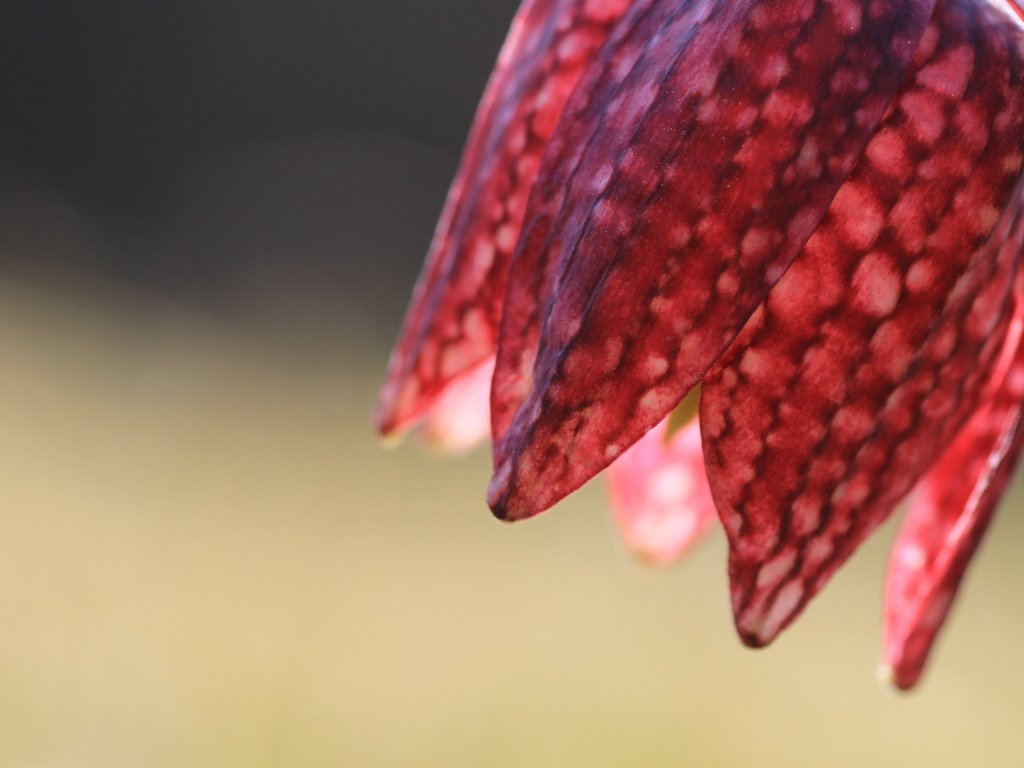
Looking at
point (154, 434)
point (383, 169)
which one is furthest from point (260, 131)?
point (154, 434)

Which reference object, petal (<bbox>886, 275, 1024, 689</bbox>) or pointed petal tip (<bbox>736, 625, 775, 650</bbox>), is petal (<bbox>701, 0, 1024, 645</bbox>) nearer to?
pointed petal tip (<bbox>736, 625, 775, 650</bbox>)

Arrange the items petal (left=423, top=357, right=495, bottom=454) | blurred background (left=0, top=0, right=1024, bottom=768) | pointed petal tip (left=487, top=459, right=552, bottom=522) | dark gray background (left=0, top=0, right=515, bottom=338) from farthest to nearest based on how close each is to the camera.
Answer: dark gray background (left=0, top=0, right=515, bottom=338), blurred background (left=0, top=0, right=1024, bottom=768), petal (left=423, top=357, right=495, bottom=454), pointed petal tip (left=487, top=459, right=552, bottom=522)

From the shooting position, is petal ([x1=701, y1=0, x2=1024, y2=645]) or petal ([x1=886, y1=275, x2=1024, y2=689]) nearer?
petal ([x1=701, y1=0, x2=1024, y2=645])

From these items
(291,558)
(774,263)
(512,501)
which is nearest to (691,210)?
(774,263)

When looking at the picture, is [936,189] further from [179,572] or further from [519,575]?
[519,575]

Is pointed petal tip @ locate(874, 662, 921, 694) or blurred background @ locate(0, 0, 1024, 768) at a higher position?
pointed petal tip @ locate(874, 662, 921, 694)

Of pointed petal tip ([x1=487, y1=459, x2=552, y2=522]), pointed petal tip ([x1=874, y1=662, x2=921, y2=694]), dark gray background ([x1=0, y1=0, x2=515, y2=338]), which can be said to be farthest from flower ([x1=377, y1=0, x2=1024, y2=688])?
dark gray background ([x1=0, y1=0, x2=515, y2=338])
